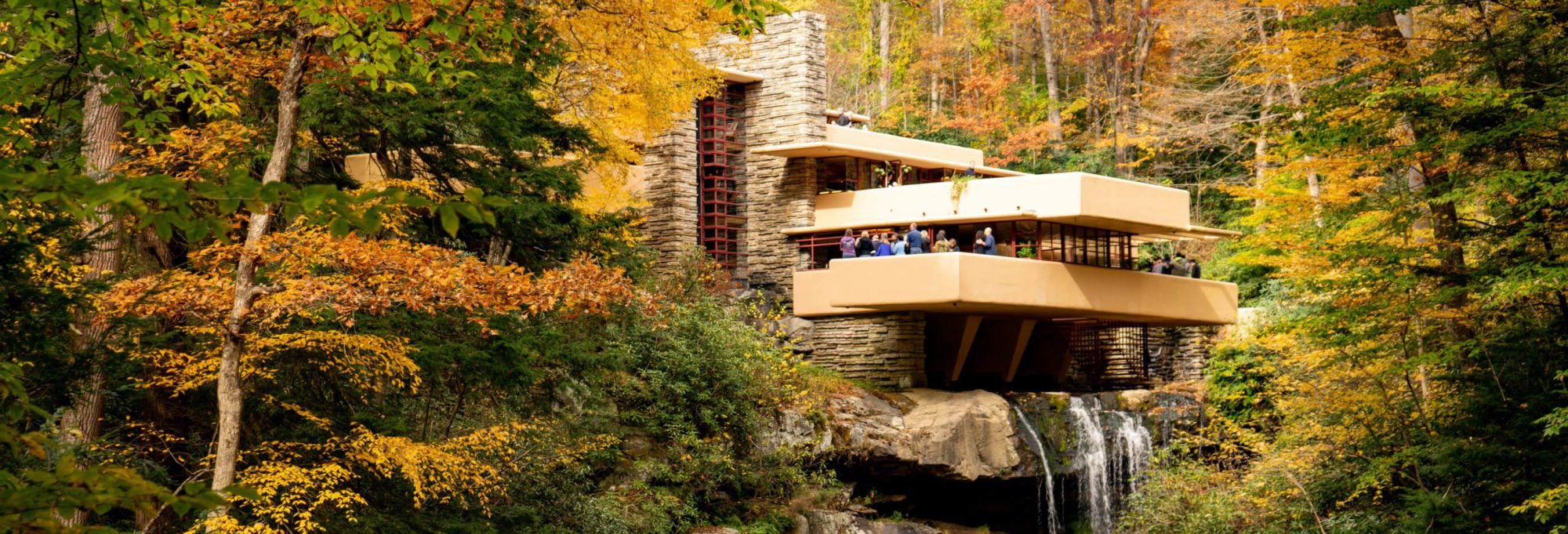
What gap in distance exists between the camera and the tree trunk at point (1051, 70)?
3333cm

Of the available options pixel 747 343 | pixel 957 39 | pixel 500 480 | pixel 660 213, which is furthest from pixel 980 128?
pixel 500 480

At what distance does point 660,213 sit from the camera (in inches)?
925

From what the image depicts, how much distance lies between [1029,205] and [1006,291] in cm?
169

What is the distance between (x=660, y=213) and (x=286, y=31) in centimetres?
1256

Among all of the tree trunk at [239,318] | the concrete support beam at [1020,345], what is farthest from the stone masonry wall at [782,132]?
the tree trunk at [239,318]

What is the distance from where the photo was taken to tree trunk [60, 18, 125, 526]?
29.0ft

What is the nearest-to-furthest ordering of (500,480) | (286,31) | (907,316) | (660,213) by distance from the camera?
(286,31) < (500,480) < (907,316) < (660,213)

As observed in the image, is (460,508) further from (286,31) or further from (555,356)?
(286,31)

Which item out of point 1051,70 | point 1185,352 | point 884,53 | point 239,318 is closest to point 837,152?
point 1185,352

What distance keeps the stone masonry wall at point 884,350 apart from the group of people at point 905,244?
1144 millimetres

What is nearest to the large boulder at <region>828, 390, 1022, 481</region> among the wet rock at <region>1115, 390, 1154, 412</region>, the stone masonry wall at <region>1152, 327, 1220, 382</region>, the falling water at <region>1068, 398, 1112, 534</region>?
the falling water at <region>1068, 398, 1112, 534</region>

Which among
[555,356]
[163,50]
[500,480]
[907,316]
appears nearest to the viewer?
[163,50]

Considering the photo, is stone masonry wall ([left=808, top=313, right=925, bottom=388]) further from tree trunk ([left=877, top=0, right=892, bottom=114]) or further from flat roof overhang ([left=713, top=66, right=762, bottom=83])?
tree trunk ([left=877, top=0, right=892, bottom=114])

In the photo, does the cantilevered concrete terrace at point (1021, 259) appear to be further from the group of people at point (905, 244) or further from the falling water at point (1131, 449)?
the falling water at point (1131, 449)
